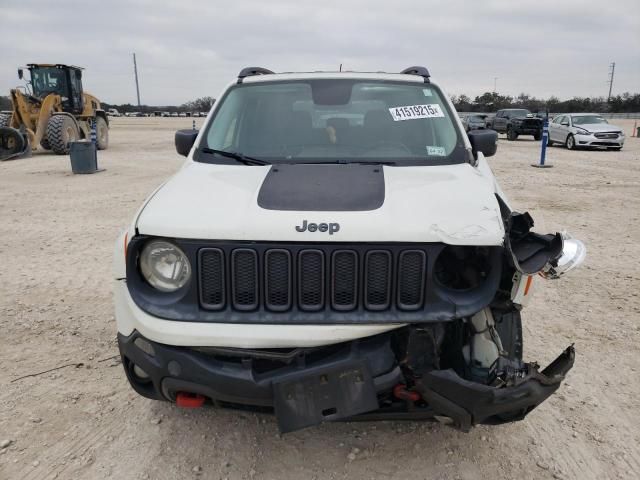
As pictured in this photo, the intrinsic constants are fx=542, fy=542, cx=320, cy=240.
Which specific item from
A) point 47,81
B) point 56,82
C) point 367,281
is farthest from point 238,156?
point 47,81

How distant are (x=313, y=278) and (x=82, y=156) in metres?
13.4

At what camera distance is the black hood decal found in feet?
8.38

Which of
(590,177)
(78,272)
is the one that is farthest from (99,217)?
(590,177)

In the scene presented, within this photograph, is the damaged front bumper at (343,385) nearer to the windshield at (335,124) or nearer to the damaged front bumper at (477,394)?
the damaged front bumper at (477,394)

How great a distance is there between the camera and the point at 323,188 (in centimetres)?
277

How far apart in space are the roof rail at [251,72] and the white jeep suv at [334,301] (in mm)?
1910

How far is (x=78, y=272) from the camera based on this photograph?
587 cm

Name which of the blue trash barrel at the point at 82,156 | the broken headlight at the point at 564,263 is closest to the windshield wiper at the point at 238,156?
the broken headlight at the point at 564,263

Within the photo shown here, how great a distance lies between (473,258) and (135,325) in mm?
1621

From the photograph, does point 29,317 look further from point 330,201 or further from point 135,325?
point 330,201

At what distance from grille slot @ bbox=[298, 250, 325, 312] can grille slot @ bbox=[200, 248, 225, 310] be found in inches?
14.0

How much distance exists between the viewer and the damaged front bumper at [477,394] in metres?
2.29

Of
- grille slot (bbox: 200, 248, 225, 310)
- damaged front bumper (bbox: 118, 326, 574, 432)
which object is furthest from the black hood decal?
damaged front bumper (bbox: 118, 326, 574, 432)

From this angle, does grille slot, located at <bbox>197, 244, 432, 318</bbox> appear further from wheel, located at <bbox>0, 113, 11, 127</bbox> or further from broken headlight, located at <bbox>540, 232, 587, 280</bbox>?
wheel, located at <bbox>0, 113, 11, 127</bbox>
